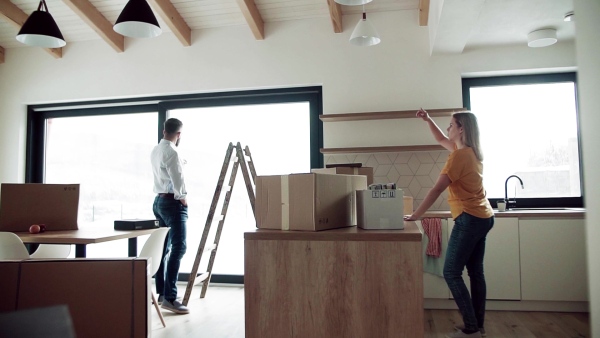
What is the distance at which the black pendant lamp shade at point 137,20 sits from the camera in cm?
278

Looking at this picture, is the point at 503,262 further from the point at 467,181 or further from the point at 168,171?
the point at 168,171

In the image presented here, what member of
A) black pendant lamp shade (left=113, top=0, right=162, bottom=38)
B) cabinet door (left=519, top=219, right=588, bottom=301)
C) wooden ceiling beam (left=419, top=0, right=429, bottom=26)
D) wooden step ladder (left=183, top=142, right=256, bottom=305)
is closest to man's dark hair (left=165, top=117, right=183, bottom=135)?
wooden step ladder (left=183, top=142, right=256, bottom=305)

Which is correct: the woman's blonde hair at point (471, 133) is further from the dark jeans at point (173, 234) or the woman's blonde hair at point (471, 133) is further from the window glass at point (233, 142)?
the dark jeans at point (173, 234)

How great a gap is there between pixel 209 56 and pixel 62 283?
369 centimetres

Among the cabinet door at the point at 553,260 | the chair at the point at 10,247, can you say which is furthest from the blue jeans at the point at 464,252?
the chair at the point at 10,247

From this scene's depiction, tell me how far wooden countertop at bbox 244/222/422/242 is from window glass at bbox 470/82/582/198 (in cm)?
274

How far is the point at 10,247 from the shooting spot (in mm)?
2512

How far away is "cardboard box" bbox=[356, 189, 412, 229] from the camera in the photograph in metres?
1.83

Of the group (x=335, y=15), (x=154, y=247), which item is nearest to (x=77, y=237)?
(x=154, y=247)

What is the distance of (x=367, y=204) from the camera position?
1850 millimetres

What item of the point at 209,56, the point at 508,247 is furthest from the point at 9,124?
the point at 508,247

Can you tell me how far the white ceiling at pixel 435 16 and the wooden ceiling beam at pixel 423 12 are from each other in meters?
0.07

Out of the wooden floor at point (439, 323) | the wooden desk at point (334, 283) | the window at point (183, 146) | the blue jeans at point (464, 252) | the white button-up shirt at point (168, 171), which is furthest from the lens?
the window at point (183, 146)

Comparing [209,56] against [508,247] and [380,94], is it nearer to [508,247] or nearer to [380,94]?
[380,94]
